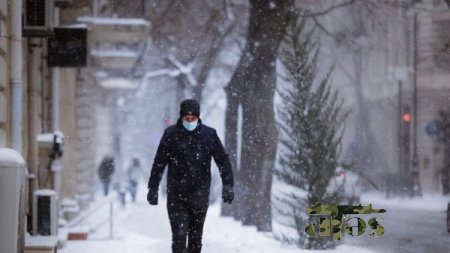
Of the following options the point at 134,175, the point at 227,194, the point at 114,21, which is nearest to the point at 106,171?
the point at 134,175

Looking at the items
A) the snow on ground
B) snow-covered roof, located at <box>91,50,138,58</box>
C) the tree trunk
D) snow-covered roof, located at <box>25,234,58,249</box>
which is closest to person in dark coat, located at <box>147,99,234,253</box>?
snow-covered roof, located at <box>25,234,58,249</box>

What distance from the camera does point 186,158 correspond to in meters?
9.00

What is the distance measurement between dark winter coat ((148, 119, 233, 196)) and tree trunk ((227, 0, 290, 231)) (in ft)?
27.1

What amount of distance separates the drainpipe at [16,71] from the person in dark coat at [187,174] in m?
2.68

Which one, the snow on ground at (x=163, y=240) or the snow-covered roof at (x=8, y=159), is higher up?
the snow-covered roof at (x=8, y=159)

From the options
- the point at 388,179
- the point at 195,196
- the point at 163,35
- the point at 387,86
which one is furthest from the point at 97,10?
the point at 387,86

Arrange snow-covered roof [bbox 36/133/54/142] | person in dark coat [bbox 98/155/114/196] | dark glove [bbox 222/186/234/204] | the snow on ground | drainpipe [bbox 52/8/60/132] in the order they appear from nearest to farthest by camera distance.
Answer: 1. dark glove [bbox 222/186/234/204]
2. the snow on ground
3. snow-covered roof [bbox 36/133/54/142]
4. drainpipe [bbox 52/8/60/132]
5. person in dark coat [bbox 98/155/114/196]

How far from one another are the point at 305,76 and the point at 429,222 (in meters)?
10.7

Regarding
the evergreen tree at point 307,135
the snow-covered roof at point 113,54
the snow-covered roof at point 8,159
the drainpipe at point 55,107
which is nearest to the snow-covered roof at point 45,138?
the drainpipe at point 55,107

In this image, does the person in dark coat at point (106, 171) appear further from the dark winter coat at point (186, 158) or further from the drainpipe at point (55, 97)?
the dark winter coat at point (186, 158)

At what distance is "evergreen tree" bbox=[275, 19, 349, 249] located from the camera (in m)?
13.3

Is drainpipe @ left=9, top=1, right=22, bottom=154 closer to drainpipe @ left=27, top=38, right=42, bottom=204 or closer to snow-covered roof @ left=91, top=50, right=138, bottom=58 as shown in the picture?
drainpipe @ left=27, top=38, right=42, bottom=204

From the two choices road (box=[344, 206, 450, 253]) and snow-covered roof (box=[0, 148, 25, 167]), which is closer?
snow-covered roof (box=[0, 148, 25, 167])

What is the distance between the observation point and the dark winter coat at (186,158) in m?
8.98
